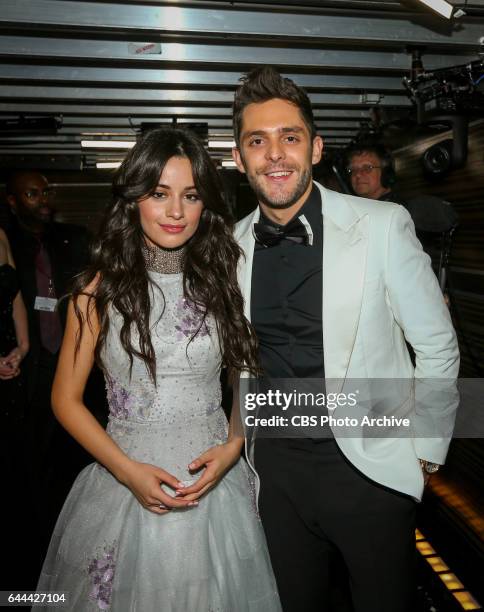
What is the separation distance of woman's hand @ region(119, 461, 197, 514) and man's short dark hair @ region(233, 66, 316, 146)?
1117 millimetres

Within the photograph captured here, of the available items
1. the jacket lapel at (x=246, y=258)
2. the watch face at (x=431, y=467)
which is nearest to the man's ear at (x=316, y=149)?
the jacket lapel at (x=246, y=258)

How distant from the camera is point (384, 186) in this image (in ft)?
11.9

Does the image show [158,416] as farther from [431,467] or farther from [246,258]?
[431,467]

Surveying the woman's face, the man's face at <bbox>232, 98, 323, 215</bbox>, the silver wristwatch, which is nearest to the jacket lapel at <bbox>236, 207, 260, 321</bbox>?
the man's face at <bbox>232, 98, 323, 215</bbox>

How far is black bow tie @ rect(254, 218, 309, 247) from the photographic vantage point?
1.63m

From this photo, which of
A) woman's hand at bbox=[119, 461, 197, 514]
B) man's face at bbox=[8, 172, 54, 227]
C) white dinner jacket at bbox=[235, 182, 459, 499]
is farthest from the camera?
man's face at bbox=[8, 172, 54, 227]

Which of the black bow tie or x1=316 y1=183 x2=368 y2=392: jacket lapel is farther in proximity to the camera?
the black bow tie

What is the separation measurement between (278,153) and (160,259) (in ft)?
1.62

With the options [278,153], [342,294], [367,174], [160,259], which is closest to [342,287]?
[342,294]

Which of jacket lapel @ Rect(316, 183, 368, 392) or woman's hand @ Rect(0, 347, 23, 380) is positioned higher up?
jacket lapel @ Rect(316, 183, 368, 392)

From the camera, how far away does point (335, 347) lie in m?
1.52

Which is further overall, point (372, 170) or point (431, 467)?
point (372, 170)

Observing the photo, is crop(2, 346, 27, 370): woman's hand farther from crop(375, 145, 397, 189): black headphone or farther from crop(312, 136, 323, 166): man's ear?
crop(375, 145, 397, 189): black headphone

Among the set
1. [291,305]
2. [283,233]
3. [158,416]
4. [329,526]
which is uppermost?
[283,233]
